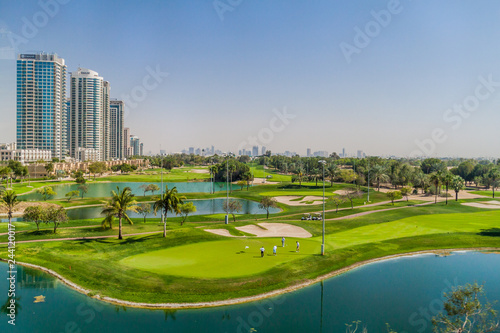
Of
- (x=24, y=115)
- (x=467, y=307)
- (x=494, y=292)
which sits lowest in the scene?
(x=494, y=292)

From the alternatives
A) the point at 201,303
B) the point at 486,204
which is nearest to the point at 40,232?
the point at 201,303

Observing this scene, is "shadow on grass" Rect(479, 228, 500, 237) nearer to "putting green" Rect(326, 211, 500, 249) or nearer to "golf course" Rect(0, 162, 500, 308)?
"golf course" Rect(0, 162, 500, 308)

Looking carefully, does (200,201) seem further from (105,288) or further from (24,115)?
(24,115)

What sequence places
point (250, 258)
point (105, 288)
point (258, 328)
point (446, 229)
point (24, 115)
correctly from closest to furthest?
1. point (258, 328)
2. point (105, 288)
3. point (250, 258)
4. point (446, 229)
5. point (24, 115)

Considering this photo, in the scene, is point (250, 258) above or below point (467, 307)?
below

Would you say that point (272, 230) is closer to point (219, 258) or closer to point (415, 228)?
point (219, 258)

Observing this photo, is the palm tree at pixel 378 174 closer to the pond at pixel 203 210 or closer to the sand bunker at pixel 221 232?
the pond at pixel 203 210

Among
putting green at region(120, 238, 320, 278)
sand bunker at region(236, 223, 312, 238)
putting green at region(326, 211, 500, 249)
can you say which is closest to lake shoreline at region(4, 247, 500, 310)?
putting green at region(120, 238, 320, 278)

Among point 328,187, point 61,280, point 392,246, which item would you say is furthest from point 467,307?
point 328,187
